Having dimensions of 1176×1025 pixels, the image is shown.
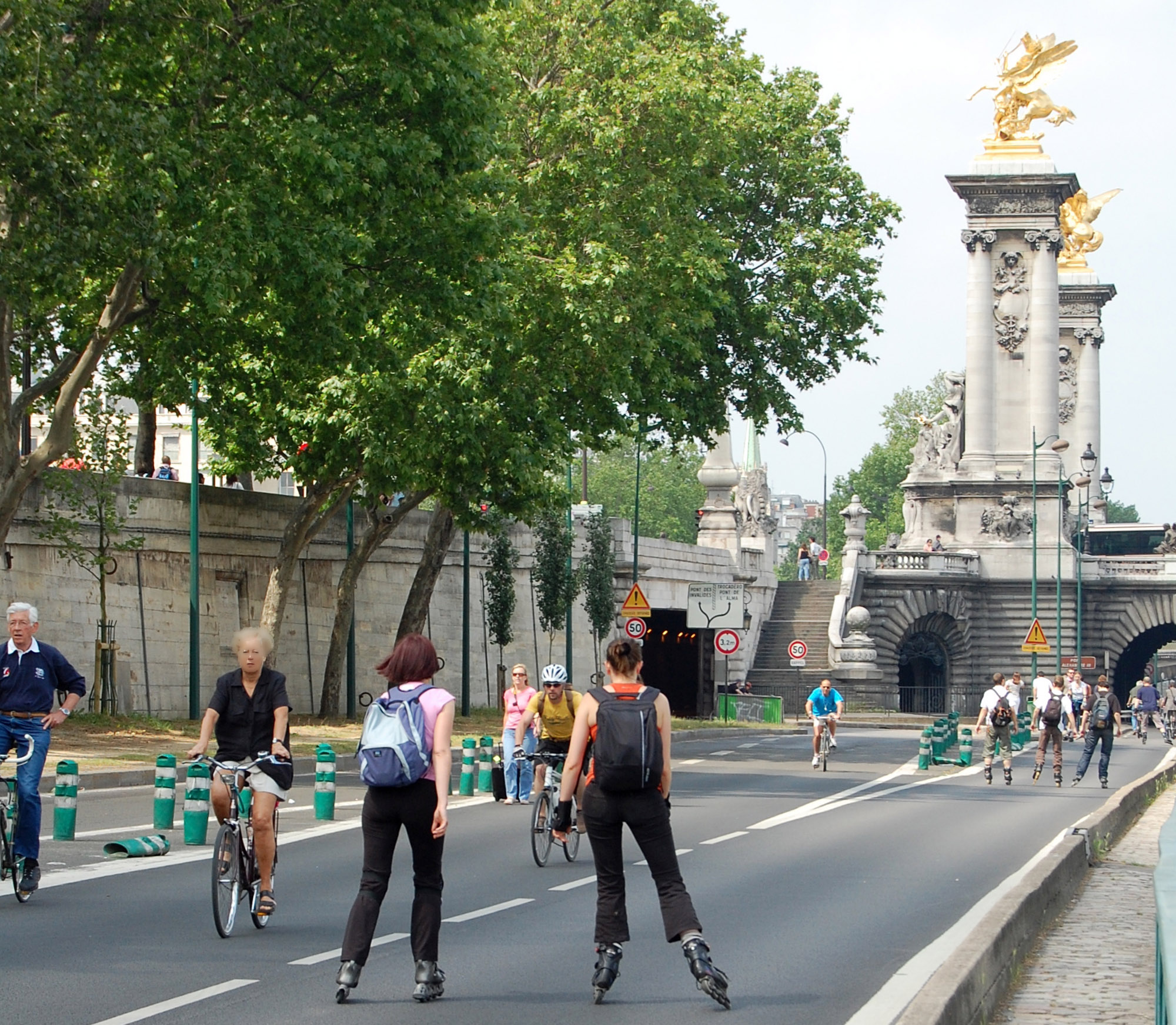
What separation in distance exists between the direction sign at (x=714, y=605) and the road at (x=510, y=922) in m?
22.2

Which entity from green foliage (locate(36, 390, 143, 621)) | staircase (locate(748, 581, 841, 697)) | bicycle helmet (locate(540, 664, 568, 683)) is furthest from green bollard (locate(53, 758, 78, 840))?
staircase (locate(748, 581, 841, 697))

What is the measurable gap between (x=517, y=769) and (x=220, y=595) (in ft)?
57.6

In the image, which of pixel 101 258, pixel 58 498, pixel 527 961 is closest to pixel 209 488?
pixel 58 498

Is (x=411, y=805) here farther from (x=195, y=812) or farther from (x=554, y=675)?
(x=554, y=675)

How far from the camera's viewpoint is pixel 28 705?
480 inches

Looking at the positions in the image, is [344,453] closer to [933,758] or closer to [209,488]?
[209,488]

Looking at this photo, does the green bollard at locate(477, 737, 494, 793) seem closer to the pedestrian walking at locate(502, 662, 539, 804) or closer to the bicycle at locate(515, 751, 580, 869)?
the pedestrian walking at locate(502, 662, 539, 804)

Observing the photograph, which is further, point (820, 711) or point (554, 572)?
point (554, 572)

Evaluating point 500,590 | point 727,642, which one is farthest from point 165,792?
point 500,590

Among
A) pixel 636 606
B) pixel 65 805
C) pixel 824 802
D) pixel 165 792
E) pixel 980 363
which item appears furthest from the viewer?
pixel 980 363

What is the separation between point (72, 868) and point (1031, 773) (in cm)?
2212

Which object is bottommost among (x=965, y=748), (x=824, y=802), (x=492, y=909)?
(x=965, y=748)

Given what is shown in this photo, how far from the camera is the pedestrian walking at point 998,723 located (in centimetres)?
2908

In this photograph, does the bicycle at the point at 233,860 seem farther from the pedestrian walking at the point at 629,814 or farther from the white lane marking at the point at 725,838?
the white lane marking at the point at 725,838
